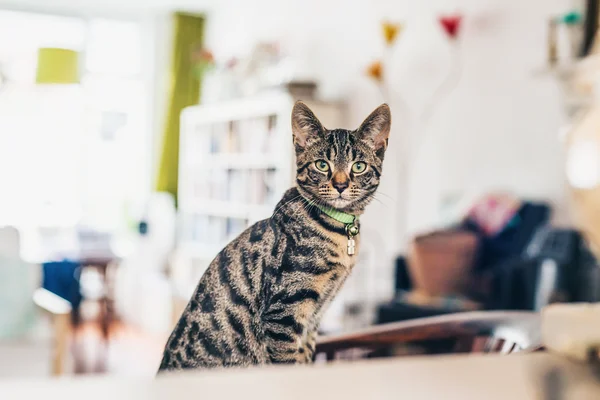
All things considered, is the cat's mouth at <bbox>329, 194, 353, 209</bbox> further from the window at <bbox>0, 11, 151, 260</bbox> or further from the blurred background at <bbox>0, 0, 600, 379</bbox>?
the window at <bbox>0, 11, 151, 260</bbox>

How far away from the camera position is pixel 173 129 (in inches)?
13.2

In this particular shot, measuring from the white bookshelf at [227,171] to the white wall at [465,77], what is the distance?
4.76 feet

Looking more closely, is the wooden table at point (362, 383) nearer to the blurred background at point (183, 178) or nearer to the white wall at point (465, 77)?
the blurred background at point (183, 178)

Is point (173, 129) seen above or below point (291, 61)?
below

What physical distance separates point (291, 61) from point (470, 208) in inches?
38.9

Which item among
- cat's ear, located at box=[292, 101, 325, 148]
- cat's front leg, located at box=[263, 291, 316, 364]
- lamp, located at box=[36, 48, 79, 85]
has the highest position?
lamp, located at box=[36, 48, 79, 85]

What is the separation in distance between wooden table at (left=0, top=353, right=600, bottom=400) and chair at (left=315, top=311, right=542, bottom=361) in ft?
0.30

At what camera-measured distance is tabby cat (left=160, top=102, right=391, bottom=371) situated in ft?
0.80

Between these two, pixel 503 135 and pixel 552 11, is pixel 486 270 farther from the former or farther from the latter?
pixel 552 11

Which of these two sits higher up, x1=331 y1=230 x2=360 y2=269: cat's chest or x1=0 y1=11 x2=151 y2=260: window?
x1=0 y1=11 x2=151 y2=260: window

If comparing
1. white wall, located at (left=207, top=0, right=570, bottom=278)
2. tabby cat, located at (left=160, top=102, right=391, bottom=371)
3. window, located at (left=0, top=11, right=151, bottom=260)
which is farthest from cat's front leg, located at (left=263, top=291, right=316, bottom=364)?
white wall, located at (left=207, top=0, right=570, bottom=278)

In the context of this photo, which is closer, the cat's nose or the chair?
the cat's nose

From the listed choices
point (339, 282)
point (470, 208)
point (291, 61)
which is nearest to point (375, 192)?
point (339, 282)

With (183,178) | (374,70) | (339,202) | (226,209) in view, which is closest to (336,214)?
(339,202)
